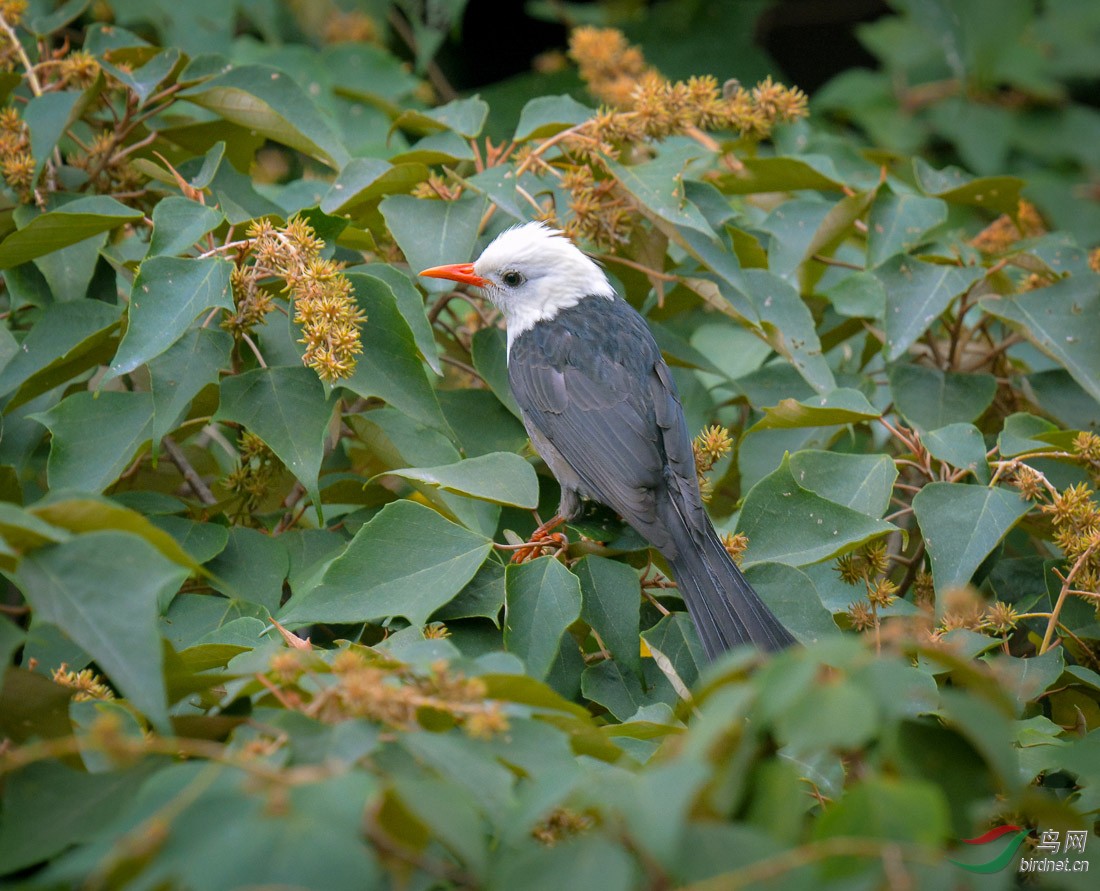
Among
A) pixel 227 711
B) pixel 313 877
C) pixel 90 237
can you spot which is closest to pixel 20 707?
pixel 227 711

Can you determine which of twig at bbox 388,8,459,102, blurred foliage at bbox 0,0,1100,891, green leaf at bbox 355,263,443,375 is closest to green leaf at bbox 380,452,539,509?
blurred foliage at bbox 0,0,1100,891

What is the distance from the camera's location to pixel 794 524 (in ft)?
8.18

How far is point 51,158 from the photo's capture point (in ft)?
9.71

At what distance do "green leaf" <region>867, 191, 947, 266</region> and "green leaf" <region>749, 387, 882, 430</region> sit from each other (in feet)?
2.04

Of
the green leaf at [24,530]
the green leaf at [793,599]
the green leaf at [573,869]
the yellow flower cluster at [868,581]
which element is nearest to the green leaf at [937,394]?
the yellow flower cluster at [868,581]

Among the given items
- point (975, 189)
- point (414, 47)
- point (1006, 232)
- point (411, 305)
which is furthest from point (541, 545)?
point (414, 47)

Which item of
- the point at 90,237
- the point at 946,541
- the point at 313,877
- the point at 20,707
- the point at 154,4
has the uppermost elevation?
the point at 154,4

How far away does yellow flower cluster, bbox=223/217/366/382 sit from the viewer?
2.22m

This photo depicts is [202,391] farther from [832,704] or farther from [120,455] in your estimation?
[832,704]

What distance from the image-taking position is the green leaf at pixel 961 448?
257 centimetres

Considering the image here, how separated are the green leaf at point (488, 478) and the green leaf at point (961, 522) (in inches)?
36.8

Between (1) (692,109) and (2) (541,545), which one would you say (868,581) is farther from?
(1) (692,109)

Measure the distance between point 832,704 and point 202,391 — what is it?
71.9 inches

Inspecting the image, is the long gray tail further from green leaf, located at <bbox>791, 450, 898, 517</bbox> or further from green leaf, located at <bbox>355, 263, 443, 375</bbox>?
green leaf, located at <bbox>355, 263, 443, 375</bbox>
